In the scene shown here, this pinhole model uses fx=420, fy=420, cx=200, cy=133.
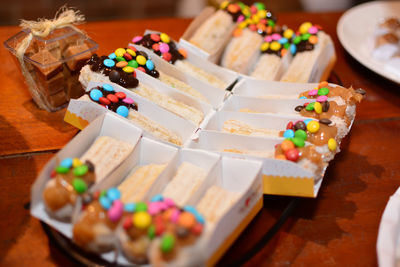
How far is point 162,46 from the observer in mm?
1975

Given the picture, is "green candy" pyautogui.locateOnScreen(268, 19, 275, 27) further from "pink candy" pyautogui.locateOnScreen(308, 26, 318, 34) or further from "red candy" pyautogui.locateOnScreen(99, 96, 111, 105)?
"red candy" pyautogui.locateOnScreen(99, 96, 111, 105)

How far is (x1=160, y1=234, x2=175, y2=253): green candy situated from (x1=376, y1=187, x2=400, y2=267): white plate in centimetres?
64

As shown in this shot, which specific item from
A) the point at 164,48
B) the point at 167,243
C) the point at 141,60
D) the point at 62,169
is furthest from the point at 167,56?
the point at 167,243

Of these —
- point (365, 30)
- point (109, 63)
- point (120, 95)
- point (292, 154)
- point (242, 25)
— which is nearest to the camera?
point (292, 154)

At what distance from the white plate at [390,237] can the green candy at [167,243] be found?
25.1 inches

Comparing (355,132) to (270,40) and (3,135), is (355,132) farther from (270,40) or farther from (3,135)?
(3,135)

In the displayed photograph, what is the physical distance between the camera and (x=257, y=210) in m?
1.46

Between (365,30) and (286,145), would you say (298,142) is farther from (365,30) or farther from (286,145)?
(365,30)

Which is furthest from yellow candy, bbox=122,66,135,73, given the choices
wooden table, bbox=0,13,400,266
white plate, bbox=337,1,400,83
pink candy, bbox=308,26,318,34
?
white plate, bbox=337,1,400,83

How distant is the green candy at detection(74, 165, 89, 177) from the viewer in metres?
1.29

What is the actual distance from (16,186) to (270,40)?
1424mm

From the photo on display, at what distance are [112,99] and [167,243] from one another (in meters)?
0.73

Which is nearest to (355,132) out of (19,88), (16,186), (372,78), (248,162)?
(372,78)

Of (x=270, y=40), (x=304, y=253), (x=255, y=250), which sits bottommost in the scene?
(x=304, y=253)
